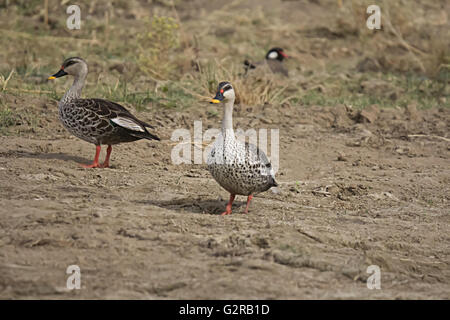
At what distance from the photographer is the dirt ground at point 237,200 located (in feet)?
13.4

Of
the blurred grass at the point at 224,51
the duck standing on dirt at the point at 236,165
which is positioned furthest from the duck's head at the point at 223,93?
the blurred grass at the point at 224,51

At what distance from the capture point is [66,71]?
Result: 7.26 meters

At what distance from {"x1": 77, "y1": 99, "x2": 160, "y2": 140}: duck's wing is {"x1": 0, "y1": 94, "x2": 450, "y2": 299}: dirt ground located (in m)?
0.40

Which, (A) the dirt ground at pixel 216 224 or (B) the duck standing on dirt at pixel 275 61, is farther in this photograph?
(B) the duck standing on dirt at pixel 275 61

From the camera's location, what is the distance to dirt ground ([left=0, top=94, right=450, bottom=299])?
158 inches

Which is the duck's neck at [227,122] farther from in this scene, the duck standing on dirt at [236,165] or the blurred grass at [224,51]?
the blurred grass at [224,51]

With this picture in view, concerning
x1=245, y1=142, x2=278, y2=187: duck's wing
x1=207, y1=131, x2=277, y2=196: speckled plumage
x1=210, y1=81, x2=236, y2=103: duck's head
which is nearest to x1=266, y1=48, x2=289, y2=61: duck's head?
x1=210, y1=81, x2=236, y2=103: duck's head

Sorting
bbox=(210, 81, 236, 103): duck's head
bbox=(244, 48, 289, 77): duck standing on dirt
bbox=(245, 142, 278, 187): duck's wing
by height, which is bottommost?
bbox=(245, 142, 278, 187): duck's wing

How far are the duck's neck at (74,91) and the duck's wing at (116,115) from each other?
160 millimetres

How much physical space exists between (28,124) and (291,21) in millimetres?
8557

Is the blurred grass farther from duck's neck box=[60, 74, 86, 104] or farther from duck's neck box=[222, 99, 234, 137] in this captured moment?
duck's neck box=[222, 99, 234, 137]

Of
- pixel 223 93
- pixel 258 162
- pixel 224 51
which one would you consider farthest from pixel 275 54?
pixel 258 162

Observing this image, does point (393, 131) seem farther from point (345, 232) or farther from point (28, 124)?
point (28, 124)
